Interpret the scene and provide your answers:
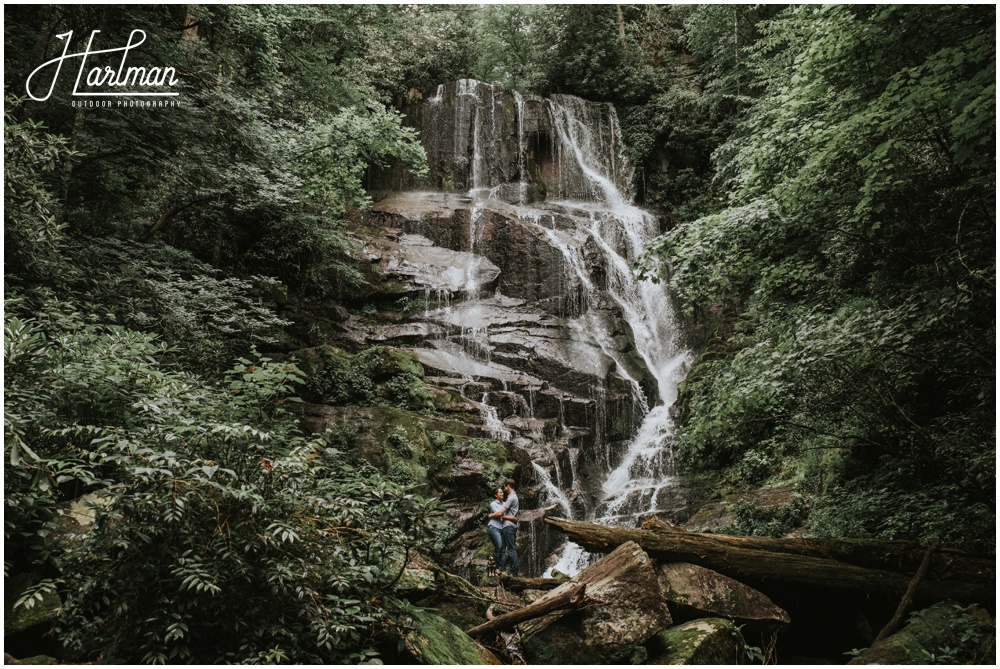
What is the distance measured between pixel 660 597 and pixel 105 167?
9751 millimetres

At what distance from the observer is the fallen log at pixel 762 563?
5719 millimetres

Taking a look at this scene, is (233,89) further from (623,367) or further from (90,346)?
(623,367)

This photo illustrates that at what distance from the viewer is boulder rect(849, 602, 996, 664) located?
4551mm

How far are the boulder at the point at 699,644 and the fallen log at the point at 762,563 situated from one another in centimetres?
76

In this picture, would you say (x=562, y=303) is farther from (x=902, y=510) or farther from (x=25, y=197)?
(x=25, y=197)

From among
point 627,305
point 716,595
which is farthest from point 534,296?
point 716,595

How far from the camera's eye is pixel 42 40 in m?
7.29

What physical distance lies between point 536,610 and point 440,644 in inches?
53.5

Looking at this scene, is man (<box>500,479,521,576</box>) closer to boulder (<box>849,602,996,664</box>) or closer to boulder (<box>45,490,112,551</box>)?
boulder (<box>849,602,996,664</box>)

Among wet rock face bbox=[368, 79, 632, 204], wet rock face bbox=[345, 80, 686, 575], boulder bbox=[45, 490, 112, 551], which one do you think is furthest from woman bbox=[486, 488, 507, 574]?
wet rock face bbox=[368, 79, 632, 204]

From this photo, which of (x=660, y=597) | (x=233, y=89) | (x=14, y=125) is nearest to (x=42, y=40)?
(x=233, y=89)

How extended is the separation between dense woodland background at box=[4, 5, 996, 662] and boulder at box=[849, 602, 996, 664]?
972 mm

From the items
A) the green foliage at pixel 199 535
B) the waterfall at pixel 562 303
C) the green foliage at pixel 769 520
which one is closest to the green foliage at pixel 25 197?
the green foliage at pixel 199 535

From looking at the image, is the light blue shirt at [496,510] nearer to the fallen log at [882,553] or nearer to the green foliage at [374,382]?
the fallen log at [882,553]
